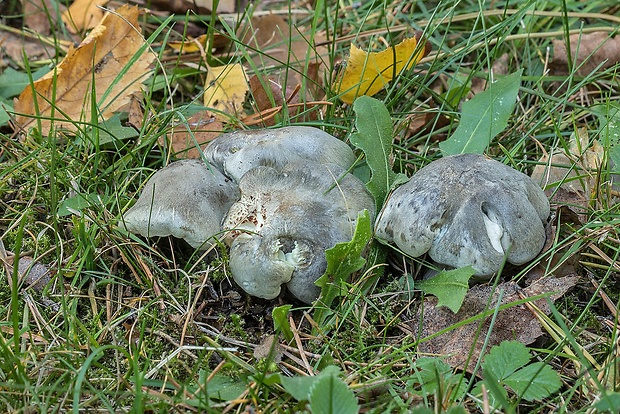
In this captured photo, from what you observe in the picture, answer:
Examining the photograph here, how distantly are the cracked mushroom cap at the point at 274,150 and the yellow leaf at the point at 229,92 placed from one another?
1.74 ft

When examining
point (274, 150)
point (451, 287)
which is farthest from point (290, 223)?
point (451, 287)

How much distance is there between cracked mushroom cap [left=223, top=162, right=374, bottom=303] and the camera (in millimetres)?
2207

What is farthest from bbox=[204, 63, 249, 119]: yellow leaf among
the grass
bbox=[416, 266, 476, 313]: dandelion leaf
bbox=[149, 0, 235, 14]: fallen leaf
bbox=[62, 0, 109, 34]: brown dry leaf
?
bbox=[416, 266, 476, 313]: dandelion leaf

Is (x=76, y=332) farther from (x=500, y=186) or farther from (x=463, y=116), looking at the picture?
(x=463, y=116)

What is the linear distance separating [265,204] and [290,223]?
0.14m

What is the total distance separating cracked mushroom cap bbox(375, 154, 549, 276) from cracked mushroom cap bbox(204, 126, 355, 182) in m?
0.36

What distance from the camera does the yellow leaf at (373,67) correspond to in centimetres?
283

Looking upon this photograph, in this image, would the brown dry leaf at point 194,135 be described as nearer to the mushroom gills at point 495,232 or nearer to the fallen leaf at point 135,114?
the fallen leaf at point 135,114

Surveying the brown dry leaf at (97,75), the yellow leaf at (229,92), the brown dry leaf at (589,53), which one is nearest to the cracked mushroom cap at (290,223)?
the yellow leaf at (229,92)

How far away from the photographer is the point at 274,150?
2451mm

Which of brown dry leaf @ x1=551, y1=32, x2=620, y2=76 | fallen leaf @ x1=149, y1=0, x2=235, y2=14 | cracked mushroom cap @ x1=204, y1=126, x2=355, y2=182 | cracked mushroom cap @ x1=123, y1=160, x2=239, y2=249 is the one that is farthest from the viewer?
fallen leaf @ x1=149, y1=0, x2=235, y2=14

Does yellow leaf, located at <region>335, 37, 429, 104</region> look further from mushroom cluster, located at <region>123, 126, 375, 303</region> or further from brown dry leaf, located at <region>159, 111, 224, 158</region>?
brown dry leaf, located at <region>159, 111, 224, 158</region>

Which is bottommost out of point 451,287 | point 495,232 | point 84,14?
point 451,287

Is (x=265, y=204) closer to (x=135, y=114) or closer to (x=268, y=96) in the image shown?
(x=268, y=96)
